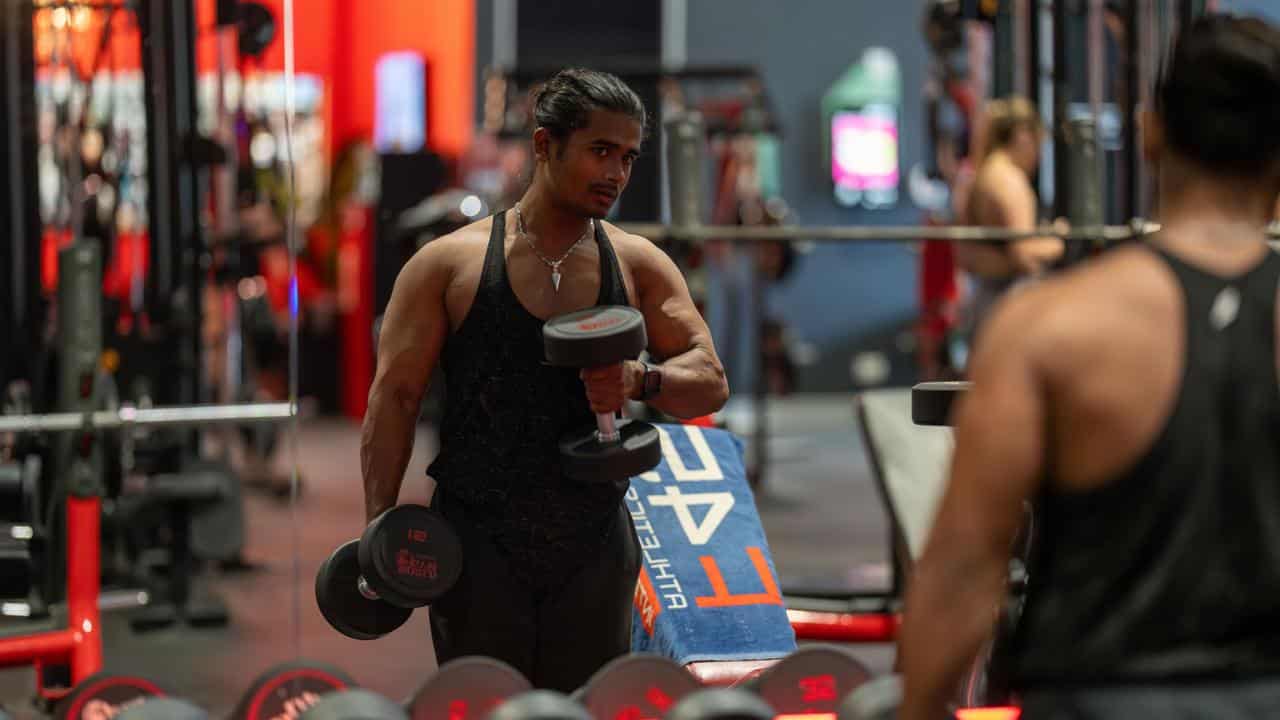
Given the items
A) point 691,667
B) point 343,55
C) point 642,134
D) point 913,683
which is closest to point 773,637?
point 691,667

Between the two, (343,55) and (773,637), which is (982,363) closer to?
(773,637)

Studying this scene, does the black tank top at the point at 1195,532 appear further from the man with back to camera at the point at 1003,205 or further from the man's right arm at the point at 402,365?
the man with back to camera at the point at 1003,205

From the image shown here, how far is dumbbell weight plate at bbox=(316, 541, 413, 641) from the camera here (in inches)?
86.6

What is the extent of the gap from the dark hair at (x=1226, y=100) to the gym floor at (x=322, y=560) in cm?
130

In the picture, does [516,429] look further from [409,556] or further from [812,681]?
[812,681]

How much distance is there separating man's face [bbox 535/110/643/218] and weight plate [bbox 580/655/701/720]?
0.69 metres

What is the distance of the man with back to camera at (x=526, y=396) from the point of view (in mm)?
2180

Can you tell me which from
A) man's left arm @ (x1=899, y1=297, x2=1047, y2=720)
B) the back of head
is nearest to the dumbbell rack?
man's left arm @ (x1=899, y1=297, x2=1047, y2=720)

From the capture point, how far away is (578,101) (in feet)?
7.03

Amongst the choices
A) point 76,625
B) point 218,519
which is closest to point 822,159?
point 218,519

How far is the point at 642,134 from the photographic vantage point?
2205 mm

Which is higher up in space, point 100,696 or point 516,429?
point 516,429

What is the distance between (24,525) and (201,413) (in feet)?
4.00

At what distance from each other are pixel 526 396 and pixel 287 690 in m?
0.57
